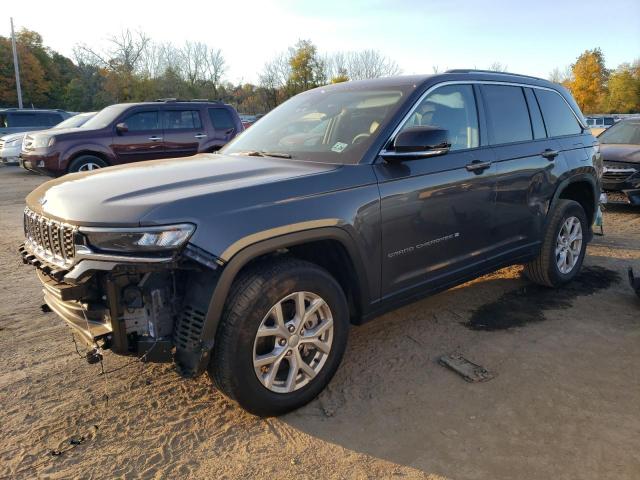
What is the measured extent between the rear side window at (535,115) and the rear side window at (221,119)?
8.16 m

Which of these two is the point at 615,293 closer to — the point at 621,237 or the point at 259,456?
the point at 621,237

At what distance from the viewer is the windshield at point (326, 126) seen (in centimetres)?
332

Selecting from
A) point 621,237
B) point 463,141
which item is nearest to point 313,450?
point 463,141

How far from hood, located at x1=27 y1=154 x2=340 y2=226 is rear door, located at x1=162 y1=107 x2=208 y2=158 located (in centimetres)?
796

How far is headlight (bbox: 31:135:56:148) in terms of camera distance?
10344 millimetres

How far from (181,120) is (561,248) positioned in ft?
28.6

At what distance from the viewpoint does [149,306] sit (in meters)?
2.48

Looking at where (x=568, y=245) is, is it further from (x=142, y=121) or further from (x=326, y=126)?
(x=142, y=121)

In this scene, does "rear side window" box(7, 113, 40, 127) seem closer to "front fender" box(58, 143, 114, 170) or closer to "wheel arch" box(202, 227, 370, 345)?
"front fender" box(58, 143, 114, 170)

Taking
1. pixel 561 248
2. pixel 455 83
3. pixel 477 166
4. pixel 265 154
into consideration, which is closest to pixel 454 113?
pixel 455 83

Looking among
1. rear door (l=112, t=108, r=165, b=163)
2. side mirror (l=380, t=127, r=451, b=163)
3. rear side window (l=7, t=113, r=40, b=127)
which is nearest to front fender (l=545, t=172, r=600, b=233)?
side mirror (l=380, t=127, r=451, b=163)

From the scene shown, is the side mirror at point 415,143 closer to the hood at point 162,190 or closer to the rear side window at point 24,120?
the hood at point 162,190

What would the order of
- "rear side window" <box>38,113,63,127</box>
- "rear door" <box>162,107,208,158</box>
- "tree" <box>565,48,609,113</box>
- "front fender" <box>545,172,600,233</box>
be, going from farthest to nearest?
"tree" <box>565,48,609,113</box> < "rear side window" <box>38,113,63,127</box> < "rear door" <box>162,107,208,158</box> < "front fender" <box>545,172,600,233</box>

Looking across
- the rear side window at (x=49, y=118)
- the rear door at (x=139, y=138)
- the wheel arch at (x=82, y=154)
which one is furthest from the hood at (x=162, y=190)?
the rear side window at (x=49, y=118)
